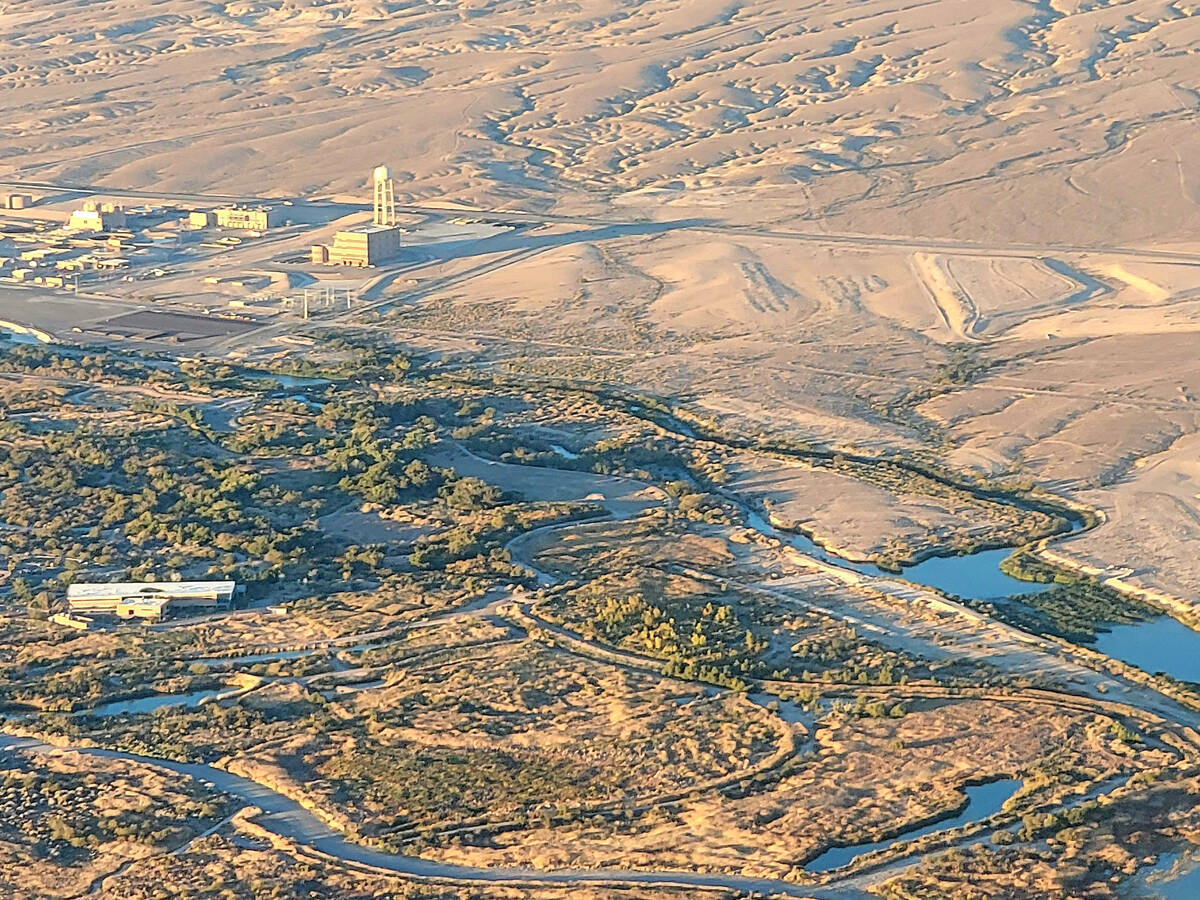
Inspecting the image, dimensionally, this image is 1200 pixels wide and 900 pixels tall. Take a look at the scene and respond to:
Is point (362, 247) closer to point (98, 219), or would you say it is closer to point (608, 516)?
point (98, 219)

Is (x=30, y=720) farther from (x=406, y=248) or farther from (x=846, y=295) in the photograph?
(x=406, y=248)

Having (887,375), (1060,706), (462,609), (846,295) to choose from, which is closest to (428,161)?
(846,295)

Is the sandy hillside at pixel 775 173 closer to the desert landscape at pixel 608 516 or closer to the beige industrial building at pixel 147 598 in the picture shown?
the desert landscape at pixel 608 516

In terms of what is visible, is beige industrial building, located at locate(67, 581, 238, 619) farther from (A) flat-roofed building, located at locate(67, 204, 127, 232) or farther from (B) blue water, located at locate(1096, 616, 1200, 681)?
(A) flat-roofed building, located at locate(67, 204, 127, 232)

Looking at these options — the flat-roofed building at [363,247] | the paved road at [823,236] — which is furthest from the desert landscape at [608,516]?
the paved road at [823,236]

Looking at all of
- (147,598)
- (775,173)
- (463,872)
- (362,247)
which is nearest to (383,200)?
(362,247)

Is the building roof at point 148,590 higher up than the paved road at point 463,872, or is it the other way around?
the building roof at point 148,590
